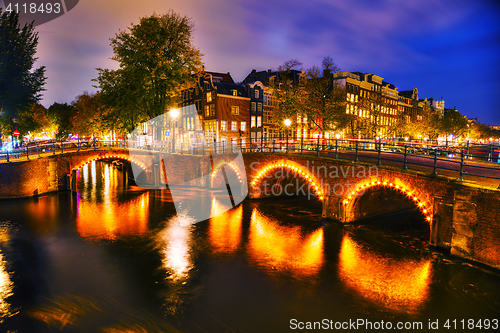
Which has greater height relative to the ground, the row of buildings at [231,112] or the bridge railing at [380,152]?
the row of buildings at [231,112]

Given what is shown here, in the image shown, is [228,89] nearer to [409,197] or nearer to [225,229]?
[225,229]

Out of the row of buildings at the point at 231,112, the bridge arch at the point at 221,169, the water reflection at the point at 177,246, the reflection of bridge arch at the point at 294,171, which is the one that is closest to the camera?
the water reflection at the point at 177,246

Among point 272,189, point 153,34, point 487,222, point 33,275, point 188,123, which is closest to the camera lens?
point 487,222

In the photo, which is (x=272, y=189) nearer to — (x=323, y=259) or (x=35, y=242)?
(x=323, y=259)

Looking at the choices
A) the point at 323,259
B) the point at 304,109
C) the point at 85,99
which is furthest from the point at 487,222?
the point at 85,99

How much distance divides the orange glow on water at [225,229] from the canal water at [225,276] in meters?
0.14

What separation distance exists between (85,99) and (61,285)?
76.9 meters

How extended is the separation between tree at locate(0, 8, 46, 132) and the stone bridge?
40.6 feet

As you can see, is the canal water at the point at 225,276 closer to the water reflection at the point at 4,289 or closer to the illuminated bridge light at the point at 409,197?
the water reflection at the point at 4,289

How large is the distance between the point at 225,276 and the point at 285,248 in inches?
171

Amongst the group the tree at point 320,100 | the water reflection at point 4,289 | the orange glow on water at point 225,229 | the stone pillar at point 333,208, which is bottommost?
the water reflection at point 4,289

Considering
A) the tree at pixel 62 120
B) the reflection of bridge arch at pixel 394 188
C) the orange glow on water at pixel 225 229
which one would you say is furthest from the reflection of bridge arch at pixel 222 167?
the tree at pixel 62 120

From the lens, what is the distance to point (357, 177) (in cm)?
1817

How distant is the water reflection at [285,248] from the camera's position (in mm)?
13914
